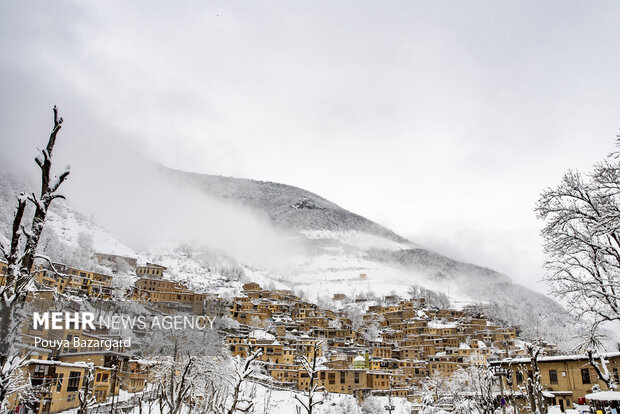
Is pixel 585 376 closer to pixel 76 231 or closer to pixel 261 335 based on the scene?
pixel 261 335

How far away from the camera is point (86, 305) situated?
2731 inches

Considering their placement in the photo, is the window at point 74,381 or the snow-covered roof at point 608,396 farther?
the window at point 74,381

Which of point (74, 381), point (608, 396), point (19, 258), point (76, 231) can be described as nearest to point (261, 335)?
point (74, 381)

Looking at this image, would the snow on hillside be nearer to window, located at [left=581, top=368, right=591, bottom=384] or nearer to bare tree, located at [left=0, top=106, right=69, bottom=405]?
window, located at [left=581, top=368, right=591, bottom=384]

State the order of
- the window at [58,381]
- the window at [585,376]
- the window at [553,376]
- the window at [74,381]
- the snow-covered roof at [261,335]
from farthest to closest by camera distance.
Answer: the snow-covered roof at [261,335]
the window at [553,376]
the window at [585,376]
the window at [74,381]
the window at [58,381]

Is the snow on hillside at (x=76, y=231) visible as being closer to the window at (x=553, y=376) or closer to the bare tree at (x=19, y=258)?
the window at (x=553, y=376)

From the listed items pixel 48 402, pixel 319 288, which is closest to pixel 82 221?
pixel 319 288

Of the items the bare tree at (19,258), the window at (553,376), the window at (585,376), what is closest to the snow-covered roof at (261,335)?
the window at (553,376)

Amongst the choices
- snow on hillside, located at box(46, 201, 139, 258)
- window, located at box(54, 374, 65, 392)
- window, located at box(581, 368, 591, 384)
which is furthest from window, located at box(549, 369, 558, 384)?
snow on hillside, located at box(46, 201, 139, 258)

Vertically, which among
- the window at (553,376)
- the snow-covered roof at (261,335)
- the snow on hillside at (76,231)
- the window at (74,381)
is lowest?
the window at (74,381)

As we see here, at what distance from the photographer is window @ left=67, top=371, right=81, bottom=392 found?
37181 mm

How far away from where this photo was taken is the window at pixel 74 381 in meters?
37.2

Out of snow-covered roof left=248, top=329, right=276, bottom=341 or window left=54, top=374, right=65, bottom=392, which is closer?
window left=54, top=374, right=65, bottom=392

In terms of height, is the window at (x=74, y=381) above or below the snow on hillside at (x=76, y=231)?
below
